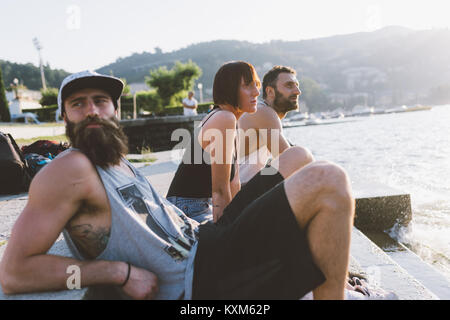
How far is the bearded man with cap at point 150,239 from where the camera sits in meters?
1.32

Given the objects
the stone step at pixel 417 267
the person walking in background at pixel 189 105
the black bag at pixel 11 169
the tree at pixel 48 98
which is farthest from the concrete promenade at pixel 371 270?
the tree at pixel 48 98

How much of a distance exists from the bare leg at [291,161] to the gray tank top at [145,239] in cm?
92

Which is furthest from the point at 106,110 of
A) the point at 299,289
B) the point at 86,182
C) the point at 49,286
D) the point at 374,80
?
the point at 374,80

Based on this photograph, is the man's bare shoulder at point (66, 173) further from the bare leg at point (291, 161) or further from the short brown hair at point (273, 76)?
the short brown hair at point (273, 76)

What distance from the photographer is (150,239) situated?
1498 millimetres

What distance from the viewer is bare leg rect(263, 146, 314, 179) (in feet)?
7.57

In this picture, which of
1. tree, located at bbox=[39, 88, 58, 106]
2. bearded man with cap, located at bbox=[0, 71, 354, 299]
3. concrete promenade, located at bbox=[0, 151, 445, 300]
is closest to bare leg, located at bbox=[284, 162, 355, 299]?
bearded man with cap, located at bbox=[0, 71, 354, 299]

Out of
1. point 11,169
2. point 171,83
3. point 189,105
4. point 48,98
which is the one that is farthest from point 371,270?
point 48,98

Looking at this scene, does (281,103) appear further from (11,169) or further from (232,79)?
(11,169)

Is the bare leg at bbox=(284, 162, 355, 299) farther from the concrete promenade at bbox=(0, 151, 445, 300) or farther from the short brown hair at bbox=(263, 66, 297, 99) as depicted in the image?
the short brown hair at bbox=(263, 66, 297, 99)

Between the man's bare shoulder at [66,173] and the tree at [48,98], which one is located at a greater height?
the man's bare shoulder at [66,173]

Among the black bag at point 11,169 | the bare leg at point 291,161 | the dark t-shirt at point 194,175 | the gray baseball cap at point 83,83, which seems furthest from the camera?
the black bag at point 11,169

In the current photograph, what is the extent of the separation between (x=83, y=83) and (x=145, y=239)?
2.71ft

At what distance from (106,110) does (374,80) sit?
169 meters
